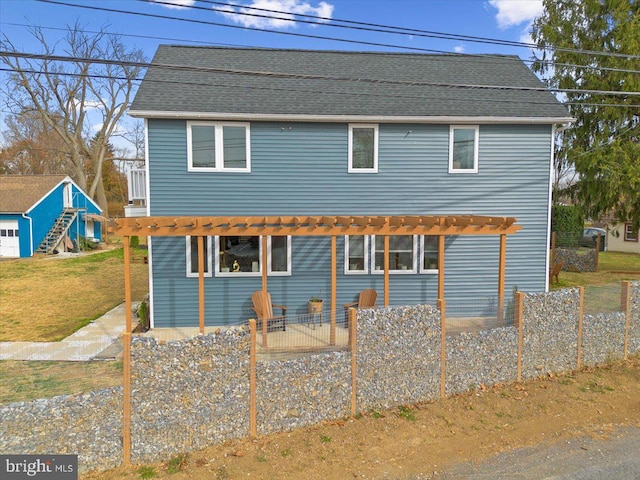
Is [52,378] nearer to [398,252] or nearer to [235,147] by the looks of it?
[235,147]

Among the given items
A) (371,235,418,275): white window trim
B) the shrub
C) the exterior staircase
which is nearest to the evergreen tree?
the shrub

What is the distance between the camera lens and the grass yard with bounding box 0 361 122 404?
18.6 ft

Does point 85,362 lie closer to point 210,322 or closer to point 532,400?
point 210,322

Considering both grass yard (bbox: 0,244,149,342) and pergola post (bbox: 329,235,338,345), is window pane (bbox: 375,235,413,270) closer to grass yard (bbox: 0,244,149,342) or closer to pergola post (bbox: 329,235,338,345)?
pergola post (bbox: 329,235,338,345)

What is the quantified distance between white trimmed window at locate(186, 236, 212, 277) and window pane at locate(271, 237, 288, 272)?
1.49 metres

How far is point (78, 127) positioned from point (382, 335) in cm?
3751

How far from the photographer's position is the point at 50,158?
4431cm

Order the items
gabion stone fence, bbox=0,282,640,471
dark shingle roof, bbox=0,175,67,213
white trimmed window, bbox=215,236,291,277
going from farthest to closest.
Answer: dark shingle roof, bbox=0,175,67,213 < white trimmed window, bbox=215,236,291,277 < gabion stone fence, bbox=0,282,640,471

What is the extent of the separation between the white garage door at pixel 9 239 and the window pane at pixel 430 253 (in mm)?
24663

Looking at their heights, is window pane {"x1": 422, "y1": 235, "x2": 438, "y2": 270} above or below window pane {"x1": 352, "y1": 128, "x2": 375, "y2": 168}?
below

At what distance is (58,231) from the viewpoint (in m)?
25.5

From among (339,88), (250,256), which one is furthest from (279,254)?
(339,88)

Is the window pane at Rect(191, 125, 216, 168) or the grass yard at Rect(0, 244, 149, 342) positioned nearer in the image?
the window pane at Rect(191, 125, 216, 168)

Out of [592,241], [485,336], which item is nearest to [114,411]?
[485,336]
